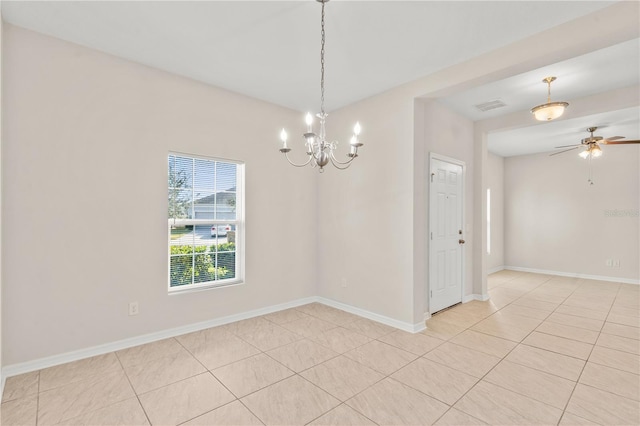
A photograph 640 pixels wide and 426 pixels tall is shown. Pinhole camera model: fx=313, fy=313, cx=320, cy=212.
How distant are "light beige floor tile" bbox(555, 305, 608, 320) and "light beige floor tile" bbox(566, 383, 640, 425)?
2.28 meters

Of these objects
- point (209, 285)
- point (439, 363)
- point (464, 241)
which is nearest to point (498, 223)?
point (464, 241)

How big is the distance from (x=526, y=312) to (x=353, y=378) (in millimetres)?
3108

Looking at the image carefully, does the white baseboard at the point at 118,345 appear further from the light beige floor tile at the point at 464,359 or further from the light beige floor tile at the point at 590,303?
the light beige floor tile at the point at 590,303

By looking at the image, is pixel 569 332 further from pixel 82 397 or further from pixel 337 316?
pixel 82 397

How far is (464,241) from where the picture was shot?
4629 millimetres

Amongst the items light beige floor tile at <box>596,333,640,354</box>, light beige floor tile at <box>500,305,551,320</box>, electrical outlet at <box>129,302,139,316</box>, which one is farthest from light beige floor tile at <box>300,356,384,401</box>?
light beige floor tile at <box>500,305,551,320</box>

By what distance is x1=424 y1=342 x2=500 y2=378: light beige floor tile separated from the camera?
2666 millimetres

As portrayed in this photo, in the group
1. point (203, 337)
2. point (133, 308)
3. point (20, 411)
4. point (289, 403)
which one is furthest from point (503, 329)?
point (20, 411)

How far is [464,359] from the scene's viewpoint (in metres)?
2.85

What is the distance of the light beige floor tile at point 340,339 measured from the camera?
311cm

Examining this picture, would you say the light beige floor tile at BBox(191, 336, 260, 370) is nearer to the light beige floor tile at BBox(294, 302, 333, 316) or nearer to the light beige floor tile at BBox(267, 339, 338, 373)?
the light beige floor tile at BBox(267, 339, 338, 373)

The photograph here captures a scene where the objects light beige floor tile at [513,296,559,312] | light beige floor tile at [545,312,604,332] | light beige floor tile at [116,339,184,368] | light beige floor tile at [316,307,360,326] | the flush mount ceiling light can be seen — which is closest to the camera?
light beige floor tile at [116,339,184,368]

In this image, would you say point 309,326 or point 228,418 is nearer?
point 228,418

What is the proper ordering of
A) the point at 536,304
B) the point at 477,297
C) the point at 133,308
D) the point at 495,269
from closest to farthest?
1. the point at 133,308
2. the point at 536,304
3. the point at 477,297
4. the point at 495,269
